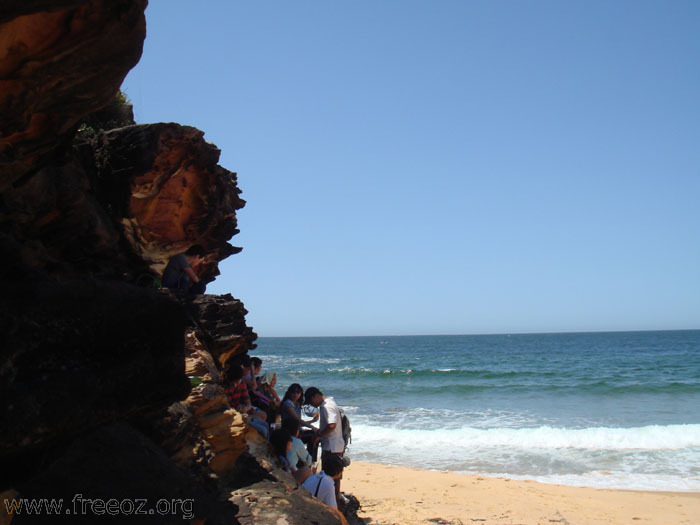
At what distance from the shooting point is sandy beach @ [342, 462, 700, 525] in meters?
8.47

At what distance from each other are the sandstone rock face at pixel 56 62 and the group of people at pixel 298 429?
3767 mm

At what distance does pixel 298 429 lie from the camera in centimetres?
703

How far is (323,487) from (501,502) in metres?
5.41

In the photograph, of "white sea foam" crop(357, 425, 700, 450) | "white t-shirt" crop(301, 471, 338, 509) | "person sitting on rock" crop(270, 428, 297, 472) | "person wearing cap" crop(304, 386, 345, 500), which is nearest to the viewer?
"white t-shirt" crop(301, 471, 338, 509)

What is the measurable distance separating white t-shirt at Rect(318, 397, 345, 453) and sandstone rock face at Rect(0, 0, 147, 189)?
4.51 meters

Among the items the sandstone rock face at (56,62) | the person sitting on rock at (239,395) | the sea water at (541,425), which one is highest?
the sandstone rock face at (56,62)

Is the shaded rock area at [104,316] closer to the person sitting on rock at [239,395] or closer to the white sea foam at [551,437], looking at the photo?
the person sitting on rock at [239,395]

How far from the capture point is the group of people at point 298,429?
555 centimetres

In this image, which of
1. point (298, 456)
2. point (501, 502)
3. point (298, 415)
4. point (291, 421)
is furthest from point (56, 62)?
point (501, 502)

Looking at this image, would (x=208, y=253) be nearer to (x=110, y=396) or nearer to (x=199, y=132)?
(x=199, y=132)

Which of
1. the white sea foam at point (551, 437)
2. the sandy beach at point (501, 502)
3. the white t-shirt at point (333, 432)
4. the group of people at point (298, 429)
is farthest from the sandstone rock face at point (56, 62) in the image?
the white sea foam at point (551, 437)

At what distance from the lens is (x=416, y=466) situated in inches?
502

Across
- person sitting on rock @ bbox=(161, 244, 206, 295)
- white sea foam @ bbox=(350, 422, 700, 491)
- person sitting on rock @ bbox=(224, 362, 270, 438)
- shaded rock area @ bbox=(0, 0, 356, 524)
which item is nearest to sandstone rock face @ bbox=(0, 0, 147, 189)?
shaded rock area @ bbox=(0, 0, 356, 524)

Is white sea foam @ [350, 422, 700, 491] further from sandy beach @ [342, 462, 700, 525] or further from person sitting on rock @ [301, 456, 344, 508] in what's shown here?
person sitting on rock @ [301, 456, 344, 508]
